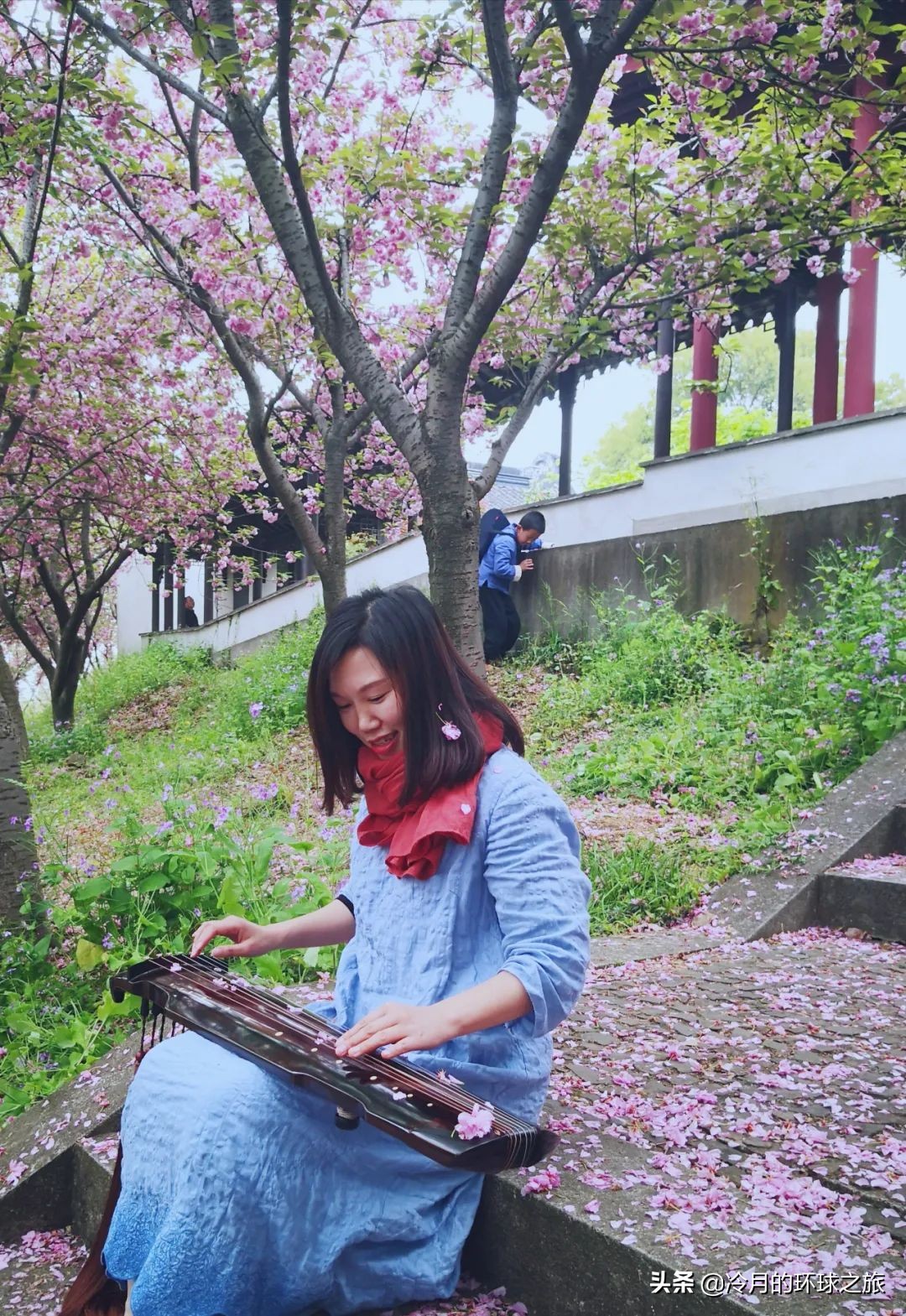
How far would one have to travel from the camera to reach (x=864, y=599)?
5.34 meters

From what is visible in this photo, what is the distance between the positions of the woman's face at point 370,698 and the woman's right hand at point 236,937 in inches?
18.2

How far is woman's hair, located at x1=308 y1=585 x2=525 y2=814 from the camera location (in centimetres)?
175

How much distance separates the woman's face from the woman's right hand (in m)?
0.46

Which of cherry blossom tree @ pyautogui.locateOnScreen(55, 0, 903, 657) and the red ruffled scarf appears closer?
the red ruffled scarf

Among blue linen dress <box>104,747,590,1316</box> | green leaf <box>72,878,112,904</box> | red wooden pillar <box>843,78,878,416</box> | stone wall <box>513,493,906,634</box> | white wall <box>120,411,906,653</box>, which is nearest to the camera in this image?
blue linen dress <box>104,747,590,1316</box>

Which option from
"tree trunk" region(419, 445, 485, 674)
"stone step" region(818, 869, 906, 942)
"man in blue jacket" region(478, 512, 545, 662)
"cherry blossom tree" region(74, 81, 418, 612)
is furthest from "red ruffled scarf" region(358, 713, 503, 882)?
"man in blue jacket" region(478, 512, 545, 662)

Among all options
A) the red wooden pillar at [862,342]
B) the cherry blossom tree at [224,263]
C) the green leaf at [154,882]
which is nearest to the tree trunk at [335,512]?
the cherry blossom tree at [224,263]

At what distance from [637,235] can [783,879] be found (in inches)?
141

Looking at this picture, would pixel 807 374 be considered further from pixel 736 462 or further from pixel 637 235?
pixel 637 235

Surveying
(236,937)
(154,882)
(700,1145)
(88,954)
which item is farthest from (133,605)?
(700,1145)

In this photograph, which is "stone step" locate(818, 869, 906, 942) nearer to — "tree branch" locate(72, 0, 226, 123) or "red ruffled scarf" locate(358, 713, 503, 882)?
"red ruffled scarf" locate(358, 713, 503, 882)

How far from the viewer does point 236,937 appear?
1.97 meters

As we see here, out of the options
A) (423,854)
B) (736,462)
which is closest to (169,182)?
(736,462)

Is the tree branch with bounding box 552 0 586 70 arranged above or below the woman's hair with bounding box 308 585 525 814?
above
